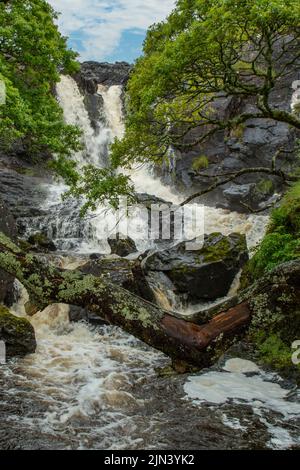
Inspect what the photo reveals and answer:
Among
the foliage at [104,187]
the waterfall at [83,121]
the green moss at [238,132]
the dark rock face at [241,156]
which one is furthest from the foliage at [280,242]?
the waterfall at [83,121]

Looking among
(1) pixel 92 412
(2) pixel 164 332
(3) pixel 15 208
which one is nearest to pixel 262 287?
(2) pixel 164 332

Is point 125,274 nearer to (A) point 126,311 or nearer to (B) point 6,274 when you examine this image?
(B) point 6,274

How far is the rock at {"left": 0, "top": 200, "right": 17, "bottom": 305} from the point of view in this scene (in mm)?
14603

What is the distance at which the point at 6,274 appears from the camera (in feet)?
48.1

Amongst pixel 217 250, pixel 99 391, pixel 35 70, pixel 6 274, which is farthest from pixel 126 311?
pixel 35 70

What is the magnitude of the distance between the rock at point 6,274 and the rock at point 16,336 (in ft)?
8.21

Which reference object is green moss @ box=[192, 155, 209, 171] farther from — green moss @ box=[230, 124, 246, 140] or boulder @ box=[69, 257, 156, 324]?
boulder @ box=[69, 257, 156, 324]

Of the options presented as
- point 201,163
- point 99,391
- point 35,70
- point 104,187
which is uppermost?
point 35,70

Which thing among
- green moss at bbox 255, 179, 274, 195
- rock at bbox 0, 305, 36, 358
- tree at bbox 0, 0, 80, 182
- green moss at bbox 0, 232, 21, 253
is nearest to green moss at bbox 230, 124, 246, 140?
green moss at bbox 255, 179, 274, 195

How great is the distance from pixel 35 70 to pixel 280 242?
10689 mm

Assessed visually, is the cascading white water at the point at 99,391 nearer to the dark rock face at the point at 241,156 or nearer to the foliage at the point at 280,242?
the foliage at the point at 280,242

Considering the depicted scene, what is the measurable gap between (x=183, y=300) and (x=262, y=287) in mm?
11143
